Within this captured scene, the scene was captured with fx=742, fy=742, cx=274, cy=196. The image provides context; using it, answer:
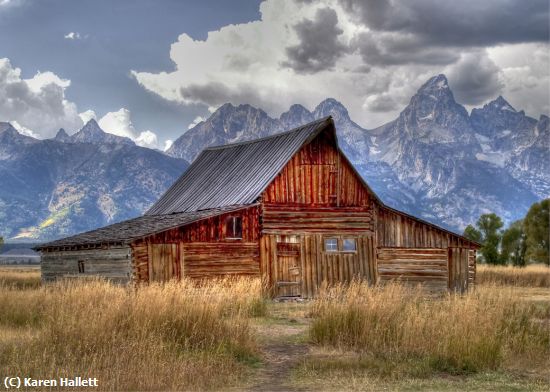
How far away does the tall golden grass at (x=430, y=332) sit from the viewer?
12117 mm

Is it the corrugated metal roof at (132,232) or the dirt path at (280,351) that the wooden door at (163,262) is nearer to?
the corrugated metal roof at (132,232)

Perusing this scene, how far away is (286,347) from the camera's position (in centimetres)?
1414

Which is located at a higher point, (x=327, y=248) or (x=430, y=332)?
(x=327, y=248)

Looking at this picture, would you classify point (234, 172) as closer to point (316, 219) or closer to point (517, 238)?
point (316, 219)

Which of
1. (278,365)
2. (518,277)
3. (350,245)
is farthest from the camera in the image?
(518,277)

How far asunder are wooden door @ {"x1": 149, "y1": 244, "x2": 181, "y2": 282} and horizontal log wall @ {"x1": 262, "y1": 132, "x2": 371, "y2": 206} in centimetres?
500

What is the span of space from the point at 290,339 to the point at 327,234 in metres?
17.0

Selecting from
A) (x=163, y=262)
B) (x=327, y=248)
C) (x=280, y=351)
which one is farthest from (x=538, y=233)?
(x=280, y=351)

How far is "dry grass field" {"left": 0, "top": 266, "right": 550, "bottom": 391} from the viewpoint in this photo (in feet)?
35.3

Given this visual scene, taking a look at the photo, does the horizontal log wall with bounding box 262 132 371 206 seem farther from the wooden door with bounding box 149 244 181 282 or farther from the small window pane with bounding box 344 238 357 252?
the wooden door with bounding box 149 244 181 282

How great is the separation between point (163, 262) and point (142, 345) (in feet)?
56.9

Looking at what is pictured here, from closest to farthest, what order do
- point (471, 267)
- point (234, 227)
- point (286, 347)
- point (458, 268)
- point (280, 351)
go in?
point (280, 351) → point (286, 347) → point (234, 227) → point (458, 268) → point (471, 267)

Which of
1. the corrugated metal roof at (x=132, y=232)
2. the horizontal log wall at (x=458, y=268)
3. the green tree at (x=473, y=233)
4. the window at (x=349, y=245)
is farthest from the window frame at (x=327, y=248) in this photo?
the green tree at (x=473, y=233)

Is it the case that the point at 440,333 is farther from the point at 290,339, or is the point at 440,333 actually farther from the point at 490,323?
the point at 290,339
